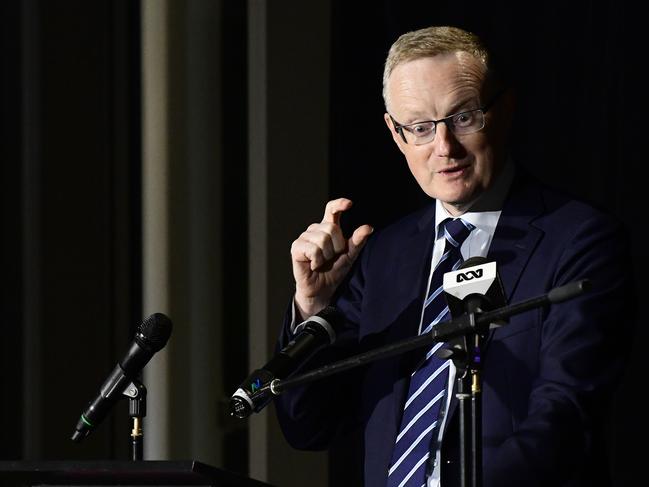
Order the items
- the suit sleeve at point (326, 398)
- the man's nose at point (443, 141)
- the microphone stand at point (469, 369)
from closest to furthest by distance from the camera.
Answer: the microphone stand at point (469, 369)
the man's nose at point (443, 141)
the suit sleeve at point (326, 398)

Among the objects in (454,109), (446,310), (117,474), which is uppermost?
(454,109)

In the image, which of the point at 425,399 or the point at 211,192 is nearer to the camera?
the point at 425,399

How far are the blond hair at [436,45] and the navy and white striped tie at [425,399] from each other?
320 millimetres

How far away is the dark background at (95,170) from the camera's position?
372cm

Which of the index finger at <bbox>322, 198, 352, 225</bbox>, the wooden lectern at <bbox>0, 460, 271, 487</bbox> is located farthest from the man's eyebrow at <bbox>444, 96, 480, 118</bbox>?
the wooden lectern at <bbox>0, 460, 271, 487</bbox>

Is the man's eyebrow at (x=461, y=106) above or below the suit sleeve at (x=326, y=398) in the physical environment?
above

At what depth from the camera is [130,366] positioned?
2.14 metres

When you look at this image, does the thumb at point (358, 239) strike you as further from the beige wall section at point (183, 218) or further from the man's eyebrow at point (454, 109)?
the beige wall section at point (183, 218)

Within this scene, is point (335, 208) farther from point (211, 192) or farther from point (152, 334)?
point (211, 192)

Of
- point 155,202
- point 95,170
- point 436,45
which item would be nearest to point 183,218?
point 155,202

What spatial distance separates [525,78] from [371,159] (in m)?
0.58

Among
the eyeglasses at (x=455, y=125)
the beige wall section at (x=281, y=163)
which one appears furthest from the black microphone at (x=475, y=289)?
the beige wall section at (x=281, y=163)

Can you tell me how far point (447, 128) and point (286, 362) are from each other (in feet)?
1.94

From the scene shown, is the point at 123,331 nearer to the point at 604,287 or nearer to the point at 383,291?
the point at 383,291
